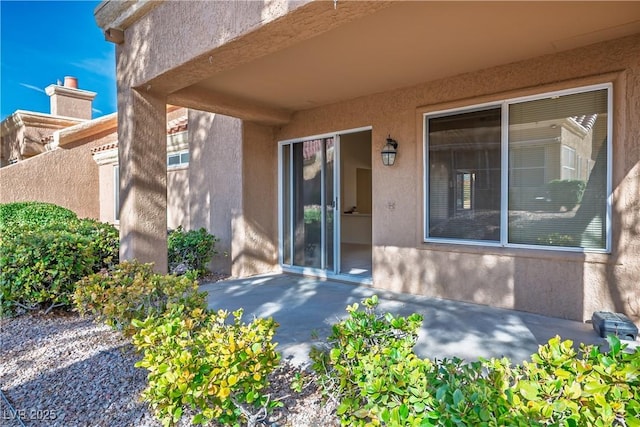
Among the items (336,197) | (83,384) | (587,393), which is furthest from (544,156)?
(83,384)

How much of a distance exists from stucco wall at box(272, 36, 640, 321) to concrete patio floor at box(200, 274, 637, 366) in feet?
0.98

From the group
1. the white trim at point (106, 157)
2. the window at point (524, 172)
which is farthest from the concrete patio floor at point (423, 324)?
the white trim at point (106, 157)

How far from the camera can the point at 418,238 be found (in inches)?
226

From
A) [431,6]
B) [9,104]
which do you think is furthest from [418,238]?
[9,104]

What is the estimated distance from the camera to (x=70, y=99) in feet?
51.5

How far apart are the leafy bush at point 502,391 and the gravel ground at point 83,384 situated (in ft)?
2.42

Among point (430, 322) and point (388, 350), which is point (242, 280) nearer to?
point (430, 322)

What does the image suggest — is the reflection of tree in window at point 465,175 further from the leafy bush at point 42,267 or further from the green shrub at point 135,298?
the leafy bush at point 42,267

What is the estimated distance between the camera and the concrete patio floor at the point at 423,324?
12.0 ft

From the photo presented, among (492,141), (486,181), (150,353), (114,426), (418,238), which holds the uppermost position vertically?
(492,141)

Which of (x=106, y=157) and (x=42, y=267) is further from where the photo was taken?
(x=106, y=157)

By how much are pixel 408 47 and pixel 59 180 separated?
1294 centimetres

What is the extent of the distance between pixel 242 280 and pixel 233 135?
2.92 m

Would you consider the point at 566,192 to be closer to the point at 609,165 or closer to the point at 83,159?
the point at 609,165
